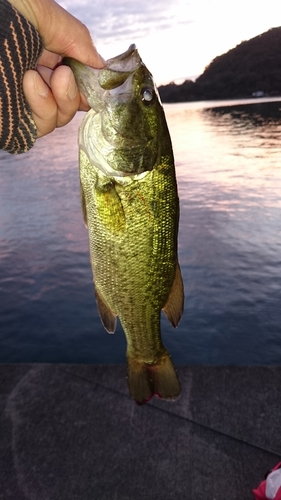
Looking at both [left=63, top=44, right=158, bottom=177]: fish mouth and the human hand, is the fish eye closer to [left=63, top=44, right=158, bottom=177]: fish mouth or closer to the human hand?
[left=63, top=44, right=158, bottom=177]: fish mouth

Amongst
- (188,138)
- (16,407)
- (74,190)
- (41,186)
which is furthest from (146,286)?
(188,138)

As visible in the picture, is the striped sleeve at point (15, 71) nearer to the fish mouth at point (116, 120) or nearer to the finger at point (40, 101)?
the finger at point (40, 101)

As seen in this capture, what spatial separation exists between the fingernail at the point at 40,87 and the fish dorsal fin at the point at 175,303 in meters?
1.34

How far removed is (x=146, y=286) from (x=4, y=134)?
1198 millimetres

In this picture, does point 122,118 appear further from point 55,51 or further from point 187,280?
point 187,280

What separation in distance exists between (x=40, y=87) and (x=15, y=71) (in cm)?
21

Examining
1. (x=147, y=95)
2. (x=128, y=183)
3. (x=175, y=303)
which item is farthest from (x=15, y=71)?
(x=175, y=303)

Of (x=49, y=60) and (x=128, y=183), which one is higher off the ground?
(x=49, y=60)

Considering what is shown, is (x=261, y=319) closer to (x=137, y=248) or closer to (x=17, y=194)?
(x=137, y=248)

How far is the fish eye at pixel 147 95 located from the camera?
227cm

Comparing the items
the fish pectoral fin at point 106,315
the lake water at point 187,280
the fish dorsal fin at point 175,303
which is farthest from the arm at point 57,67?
the lake water at point 187,280

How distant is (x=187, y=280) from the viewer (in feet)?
40.9

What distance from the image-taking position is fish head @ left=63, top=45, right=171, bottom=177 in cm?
220

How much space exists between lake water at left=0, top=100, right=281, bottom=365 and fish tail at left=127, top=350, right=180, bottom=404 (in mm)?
7134
